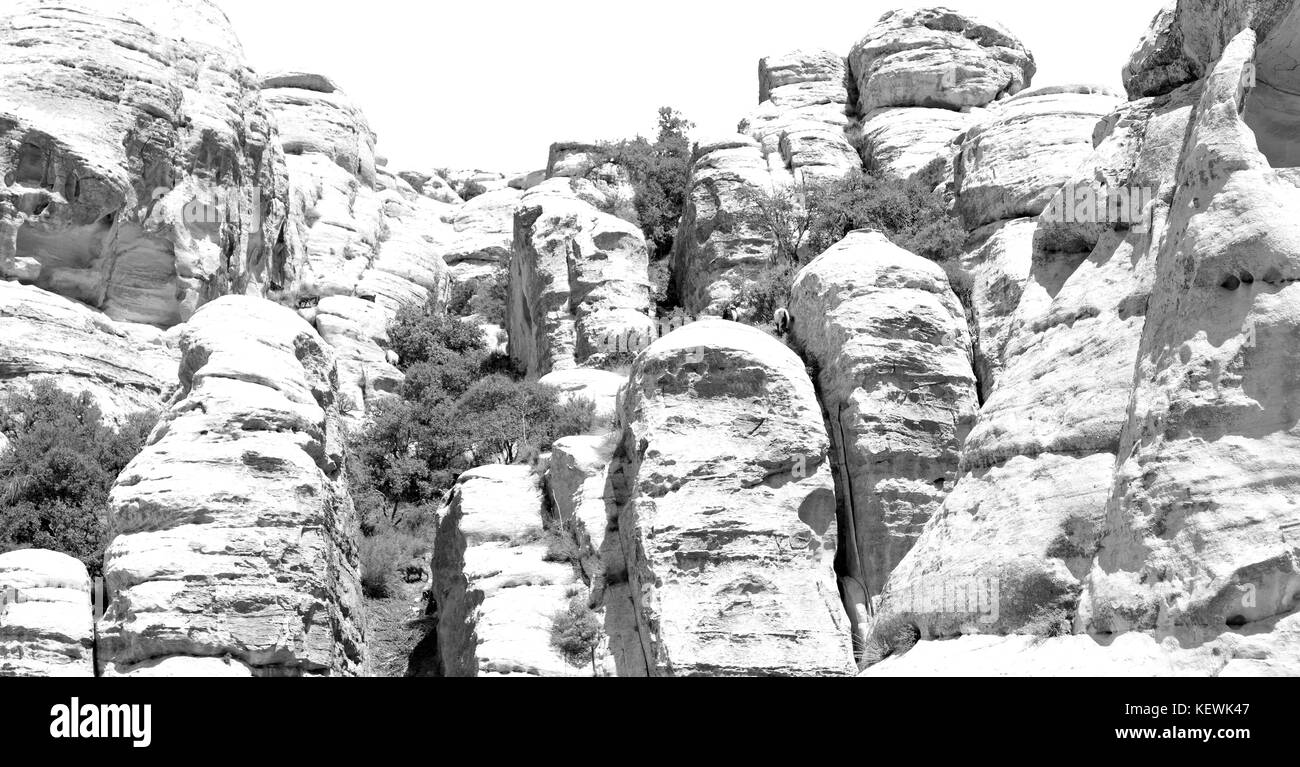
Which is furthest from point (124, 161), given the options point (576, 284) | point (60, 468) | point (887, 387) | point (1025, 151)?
point (887, 387)

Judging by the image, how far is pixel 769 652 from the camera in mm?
22391

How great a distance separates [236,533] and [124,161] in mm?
17022

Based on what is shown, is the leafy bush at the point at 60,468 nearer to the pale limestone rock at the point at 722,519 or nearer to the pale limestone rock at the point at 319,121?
the pale limestone rock at the point at 722,519

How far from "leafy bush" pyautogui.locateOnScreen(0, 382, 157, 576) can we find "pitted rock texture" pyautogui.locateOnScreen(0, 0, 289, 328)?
506 cm

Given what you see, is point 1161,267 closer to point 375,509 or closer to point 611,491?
point 611,491

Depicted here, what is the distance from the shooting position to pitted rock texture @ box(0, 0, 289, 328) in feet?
119

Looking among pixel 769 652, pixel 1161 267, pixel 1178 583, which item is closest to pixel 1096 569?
pixel 1178 583

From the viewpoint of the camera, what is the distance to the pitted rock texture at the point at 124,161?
36156 millimetres

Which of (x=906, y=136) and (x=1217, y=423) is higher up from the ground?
(x=906, y=136)

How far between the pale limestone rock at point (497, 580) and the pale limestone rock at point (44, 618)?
5257mm

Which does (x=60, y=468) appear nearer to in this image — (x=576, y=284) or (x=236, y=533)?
(x=236, y=533)

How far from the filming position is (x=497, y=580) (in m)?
25.3

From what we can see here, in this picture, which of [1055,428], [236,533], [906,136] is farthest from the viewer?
[906,136]

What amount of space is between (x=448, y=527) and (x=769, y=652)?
25.0 feet
